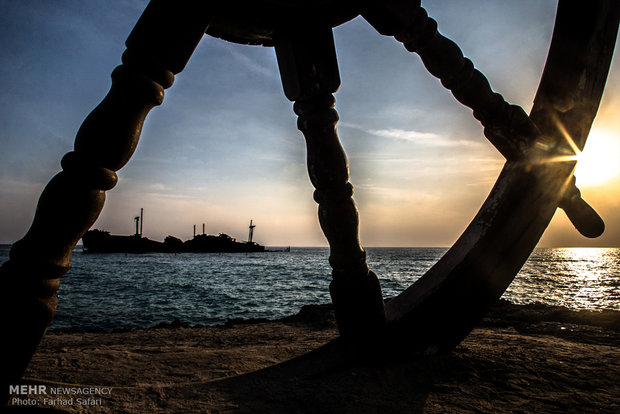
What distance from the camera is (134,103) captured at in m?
1.10

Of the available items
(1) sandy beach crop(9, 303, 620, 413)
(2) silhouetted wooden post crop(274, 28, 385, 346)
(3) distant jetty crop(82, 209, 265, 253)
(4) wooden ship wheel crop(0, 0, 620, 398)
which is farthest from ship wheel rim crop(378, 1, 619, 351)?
(3) distant jetty crop(82, 209, 265, 253)

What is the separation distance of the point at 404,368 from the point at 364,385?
306 mm

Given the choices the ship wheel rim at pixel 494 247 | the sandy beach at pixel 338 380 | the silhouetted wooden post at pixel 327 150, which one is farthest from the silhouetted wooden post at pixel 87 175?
the ship wheel rim at pixel 494 247

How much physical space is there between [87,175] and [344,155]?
3.65 feet

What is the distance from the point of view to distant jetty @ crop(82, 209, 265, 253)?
67125mm

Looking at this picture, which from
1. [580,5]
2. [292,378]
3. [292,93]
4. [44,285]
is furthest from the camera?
[580,5]

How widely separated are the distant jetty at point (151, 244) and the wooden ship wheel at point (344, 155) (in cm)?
7676

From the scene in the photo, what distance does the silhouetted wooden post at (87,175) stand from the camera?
0.96 metres

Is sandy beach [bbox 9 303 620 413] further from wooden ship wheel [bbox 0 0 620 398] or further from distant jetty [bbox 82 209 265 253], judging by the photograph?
distant jetty [bbox 82 209 265 253]

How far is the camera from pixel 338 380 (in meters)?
1.76

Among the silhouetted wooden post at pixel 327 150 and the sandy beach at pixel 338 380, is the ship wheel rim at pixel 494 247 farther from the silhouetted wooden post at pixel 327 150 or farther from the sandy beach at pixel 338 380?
the silhouetted wooden post at pixel 327 150

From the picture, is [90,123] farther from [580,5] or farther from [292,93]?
[580,5]

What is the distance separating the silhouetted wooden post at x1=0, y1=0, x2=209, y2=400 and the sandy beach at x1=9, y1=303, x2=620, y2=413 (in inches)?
27.2

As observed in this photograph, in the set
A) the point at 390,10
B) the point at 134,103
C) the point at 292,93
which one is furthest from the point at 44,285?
the point at 390,10
